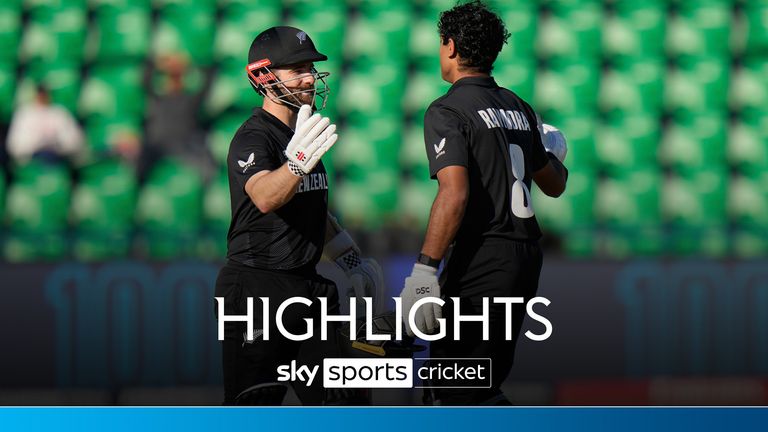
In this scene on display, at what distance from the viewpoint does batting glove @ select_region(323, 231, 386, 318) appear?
2.87 metres

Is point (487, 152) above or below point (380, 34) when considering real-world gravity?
below

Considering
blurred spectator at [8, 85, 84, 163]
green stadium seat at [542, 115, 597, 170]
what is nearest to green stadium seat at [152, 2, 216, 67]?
blurred spectator at [8, 85, 84, 163]

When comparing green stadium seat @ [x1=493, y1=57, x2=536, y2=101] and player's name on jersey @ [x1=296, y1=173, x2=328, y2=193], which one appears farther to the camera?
green stadium seat @ [x1=493, y1=57, x2=536, y2=101]

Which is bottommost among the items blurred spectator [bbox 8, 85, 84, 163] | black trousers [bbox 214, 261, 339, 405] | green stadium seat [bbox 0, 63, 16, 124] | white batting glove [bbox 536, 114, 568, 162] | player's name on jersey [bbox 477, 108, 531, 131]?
black trousers [bbox 214, 261, 339, 405]

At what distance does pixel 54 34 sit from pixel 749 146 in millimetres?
2139

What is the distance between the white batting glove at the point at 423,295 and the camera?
253 cm

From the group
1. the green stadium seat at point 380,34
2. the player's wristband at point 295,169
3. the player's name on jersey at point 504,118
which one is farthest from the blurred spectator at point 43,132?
the player's name on jersey at point 504,118

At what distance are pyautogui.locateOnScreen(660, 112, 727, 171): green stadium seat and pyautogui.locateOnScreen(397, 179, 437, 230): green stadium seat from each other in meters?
0.76

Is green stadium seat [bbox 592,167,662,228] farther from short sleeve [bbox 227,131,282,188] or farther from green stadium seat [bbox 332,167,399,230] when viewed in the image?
short sleeve [bbox 227,131,282,188]

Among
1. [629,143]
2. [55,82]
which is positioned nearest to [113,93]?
[55,82]

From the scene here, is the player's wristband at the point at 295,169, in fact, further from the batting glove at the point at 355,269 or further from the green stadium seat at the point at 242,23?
the green stadium seat at the point at 242,23

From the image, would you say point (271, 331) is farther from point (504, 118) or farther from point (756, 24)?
point (756, 24)

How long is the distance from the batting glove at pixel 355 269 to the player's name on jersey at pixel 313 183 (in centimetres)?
17

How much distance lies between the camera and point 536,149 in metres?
2.73
